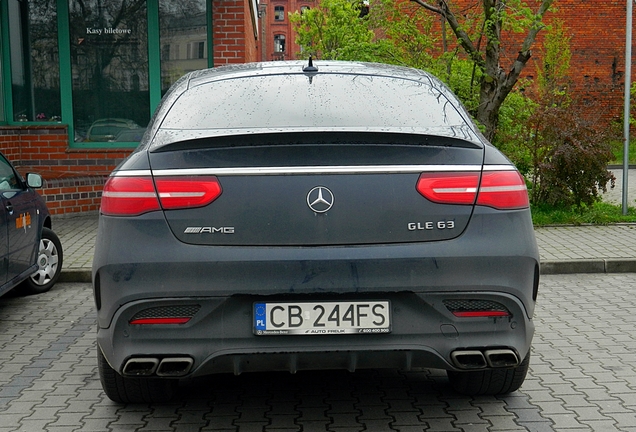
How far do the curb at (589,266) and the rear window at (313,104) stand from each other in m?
4.85

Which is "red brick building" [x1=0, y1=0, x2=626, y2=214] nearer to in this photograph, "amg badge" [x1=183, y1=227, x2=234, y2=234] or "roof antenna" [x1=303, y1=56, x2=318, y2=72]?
"roof antenna" [x1=303, y1=56, x2=318, y2=72]

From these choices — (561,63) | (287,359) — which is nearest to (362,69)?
(287,359)

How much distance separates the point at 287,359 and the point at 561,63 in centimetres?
2899

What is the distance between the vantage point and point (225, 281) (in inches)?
143

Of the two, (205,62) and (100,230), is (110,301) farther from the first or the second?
(205,62)

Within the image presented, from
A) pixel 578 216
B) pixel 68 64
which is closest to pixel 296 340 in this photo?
pixel 578 216

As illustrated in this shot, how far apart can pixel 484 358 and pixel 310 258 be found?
89 centimetres

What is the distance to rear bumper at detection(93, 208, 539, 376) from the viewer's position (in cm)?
364

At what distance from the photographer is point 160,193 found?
12.2 ft

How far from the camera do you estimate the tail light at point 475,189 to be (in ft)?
12.3

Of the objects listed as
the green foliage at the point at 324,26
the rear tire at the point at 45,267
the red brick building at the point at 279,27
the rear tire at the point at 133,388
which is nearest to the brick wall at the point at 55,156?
the rear tire at the point at 45,267

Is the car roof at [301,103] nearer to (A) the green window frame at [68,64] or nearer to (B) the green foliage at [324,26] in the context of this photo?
(A) the green window frame at [68,64]

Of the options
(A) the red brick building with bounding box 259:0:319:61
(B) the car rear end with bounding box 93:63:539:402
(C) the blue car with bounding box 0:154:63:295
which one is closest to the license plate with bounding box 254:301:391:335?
(B) the car rear end with bounding box 93:63:539:402

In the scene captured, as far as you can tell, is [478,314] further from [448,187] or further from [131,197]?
[131,197]
